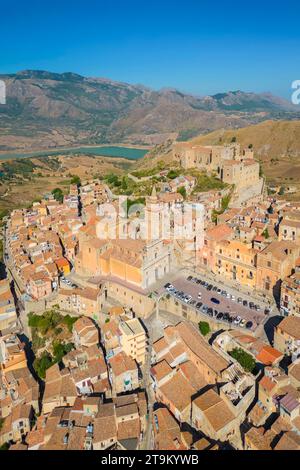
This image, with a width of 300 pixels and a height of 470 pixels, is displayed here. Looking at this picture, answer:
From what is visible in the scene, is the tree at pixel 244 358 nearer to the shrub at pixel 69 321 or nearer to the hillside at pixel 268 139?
the shrub at pixel 69 321

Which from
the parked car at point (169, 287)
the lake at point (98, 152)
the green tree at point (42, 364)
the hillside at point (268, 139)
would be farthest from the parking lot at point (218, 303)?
the lake at point (98, 152)

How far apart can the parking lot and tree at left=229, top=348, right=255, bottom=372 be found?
2258 mm

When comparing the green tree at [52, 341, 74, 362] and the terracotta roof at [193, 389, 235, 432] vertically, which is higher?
A: the terracotta roof at [193, 389, 235, 432]

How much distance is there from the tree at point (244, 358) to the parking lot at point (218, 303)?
7.41ft

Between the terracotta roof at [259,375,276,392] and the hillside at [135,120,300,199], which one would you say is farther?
the hillside at [135,120,300,199]

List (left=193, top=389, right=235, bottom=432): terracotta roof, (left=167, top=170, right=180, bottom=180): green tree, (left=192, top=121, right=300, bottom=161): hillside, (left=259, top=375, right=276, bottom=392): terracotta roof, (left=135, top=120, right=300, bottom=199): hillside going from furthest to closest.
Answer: (left=192, top=121, right=300, bottom=161): hillside → (left=135, top=120, right=300, bottom=199): hillside → (left=167, top=170, right=180, bottom=180): green tree → (left=259, top=375, right=276, bottom=392): terracotta roof → (left=193, top=389, right=235, bottom=432): terracotta roof

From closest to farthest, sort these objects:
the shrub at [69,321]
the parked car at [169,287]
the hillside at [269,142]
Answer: the parked car at [169,287]
the shrub at [69,321]
the hillside at [269,142]

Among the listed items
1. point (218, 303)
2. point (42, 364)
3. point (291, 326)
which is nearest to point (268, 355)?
point (291, 326)

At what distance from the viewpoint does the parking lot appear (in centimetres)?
2864

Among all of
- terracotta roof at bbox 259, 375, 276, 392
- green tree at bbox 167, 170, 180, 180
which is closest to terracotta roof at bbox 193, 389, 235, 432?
terracotta roof at bbox 259, 375, 276, 392

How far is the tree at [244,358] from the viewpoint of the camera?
24675mm

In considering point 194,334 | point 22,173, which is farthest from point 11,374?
point 22,173

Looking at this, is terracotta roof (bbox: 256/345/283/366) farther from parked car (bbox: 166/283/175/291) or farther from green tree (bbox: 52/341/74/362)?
green tree (bbox: 52/341/74/362)
